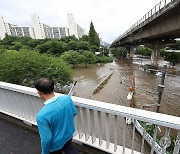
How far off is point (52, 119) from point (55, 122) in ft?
0.18

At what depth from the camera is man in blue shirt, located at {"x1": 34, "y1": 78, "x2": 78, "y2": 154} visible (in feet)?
3.88

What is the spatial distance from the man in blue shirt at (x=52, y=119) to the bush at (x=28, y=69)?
24.5 ft

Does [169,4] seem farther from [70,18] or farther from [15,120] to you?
[70,18]

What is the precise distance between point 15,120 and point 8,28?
73.9 metres

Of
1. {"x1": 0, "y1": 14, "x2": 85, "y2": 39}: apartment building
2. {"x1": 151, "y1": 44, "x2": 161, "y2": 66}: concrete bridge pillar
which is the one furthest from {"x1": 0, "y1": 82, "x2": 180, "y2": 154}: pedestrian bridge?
{"x1": 0, "y1": 14, "x2": 85, "y2": 39}: apartment building

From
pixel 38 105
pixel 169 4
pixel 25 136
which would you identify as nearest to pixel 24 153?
pixel 25 136

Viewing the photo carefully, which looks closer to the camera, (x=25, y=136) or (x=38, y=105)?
(x=38, y=105)

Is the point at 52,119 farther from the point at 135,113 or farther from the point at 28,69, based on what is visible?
the point at 28,69

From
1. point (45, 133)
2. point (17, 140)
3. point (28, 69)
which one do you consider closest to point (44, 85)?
point (45, 133)

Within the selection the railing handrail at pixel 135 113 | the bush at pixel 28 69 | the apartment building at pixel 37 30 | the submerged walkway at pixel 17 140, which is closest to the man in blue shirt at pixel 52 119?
the railing handrail at pixel 135 113

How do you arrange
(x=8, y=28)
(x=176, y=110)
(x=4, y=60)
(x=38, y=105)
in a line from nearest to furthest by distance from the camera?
1. (x=38, y=105)
2. (x=176, y=110)
3. (x=4, y=60)
4. (x=8, y=28)

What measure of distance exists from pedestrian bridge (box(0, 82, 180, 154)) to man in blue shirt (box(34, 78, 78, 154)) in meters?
0.41

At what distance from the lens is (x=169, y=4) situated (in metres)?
8.45

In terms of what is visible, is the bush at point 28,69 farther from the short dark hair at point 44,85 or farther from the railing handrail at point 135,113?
the short dark hair at point 44,85
